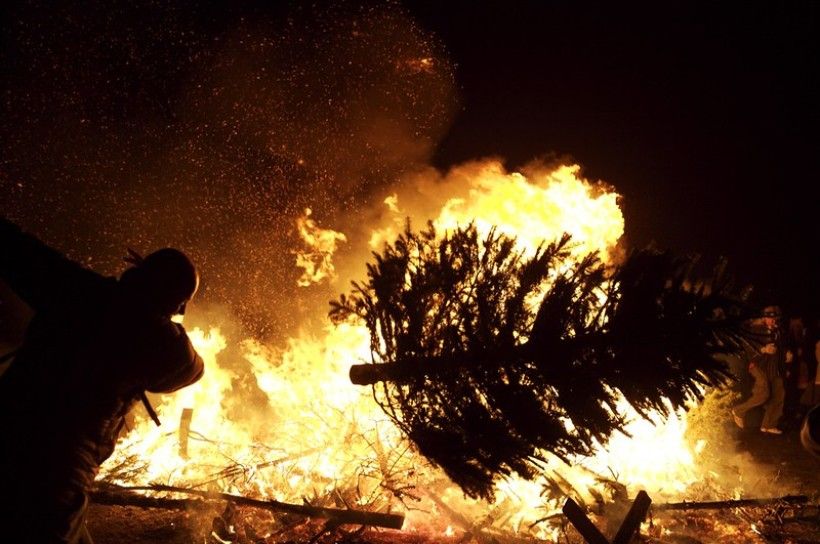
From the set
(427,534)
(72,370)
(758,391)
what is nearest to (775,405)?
(758,391)

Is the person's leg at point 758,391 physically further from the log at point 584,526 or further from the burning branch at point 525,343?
the burning branch at point 525,343

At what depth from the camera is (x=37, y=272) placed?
2.76 metres

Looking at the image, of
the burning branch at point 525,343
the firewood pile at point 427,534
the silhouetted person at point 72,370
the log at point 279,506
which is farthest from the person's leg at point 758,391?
the silhouetted person at point 72,370

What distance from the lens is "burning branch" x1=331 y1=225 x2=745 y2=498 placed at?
2.74m

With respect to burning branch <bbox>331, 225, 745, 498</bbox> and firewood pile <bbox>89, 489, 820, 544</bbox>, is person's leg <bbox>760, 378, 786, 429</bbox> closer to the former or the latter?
firewood pile <bbox>89, 489, 820, 544</bbox>

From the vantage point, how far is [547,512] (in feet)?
17.3

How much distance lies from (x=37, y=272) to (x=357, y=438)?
4.35 meters

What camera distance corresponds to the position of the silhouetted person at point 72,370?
2.32m

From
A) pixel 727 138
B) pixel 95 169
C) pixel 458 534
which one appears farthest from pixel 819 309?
pixel 95 169

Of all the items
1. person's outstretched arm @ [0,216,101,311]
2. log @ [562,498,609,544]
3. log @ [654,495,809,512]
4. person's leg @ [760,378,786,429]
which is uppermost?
person's leg @ [760,378,786,429]

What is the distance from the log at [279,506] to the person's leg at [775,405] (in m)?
8.90

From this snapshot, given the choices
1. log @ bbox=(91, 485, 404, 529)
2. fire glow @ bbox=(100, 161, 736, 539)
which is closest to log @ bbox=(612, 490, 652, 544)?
fire glow @ bbox=(100, 161, 736, 539)

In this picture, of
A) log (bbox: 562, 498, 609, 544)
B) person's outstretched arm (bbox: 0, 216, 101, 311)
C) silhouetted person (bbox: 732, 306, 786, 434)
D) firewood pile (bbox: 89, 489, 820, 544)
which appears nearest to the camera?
person's outstretched arm (bbox: 0, 216, 101, 311)

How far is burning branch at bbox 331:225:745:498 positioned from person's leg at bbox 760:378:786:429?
842 centimetres
